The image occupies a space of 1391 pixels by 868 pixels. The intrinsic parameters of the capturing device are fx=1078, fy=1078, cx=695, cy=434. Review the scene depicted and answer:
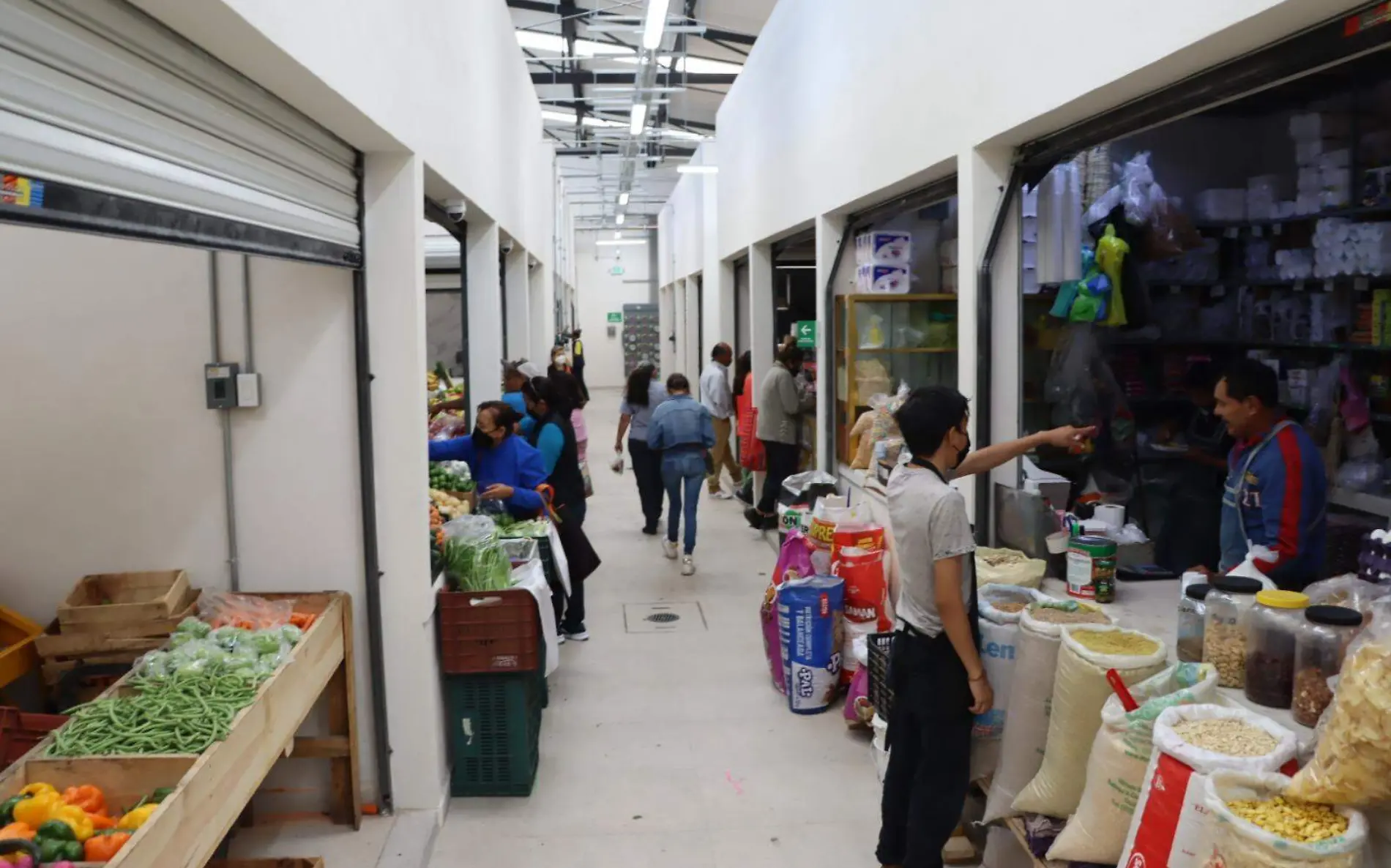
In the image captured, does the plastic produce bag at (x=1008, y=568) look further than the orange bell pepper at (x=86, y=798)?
Yes

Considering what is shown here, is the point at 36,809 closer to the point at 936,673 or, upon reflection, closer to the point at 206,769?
the point at 206,769

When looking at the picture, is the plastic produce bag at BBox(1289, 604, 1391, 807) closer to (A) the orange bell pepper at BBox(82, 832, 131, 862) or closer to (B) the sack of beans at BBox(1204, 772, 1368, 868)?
(B) the sack of beans at BBox(1204, 772, 1368, 868)

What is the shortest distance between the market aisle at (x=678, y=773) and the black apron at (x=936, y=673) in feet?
2.98

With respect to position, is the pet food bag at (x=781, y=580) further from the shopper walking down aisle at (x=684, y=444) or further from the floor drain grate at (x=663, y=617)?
the shopper walking down aisle at (x=684, y=444)

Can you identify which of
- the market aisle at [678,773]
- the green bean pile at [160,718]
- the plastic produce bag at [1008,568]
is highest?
the plastic produce bag at [1008,568]

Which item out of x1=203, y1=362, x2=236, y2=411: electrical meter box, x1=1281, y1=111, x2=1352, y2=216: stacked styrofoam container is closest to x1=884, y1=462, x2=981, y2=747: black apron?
x1=203, y1=362, x2=236, y2=411: electrical meter box

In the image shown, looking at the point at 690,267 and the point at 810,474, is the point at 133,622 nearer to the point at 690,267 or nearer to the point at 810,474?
the point at 810,474

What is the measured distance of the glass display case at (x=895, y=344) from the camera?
6746 mm

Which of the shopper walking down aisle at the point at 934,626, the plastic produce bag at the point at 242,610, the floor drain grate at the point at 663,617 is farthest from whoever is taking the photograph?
the floor drain grate at the point at 663,617

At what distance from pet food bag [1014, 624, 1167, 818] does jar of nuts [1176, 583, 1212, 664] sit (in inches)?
3.7

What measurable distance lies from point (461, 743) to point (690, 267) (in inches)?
513

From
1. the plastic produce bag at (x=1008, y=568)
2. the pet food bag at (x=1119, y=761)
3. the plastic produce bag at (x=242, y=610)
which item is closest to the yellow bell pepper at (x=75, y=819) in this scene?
the plastic produce bag at (x=242, y=610)

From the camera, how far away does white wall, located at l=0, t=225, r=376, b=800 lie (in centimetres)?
400

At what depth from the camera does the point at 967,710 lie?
3.41 meters
